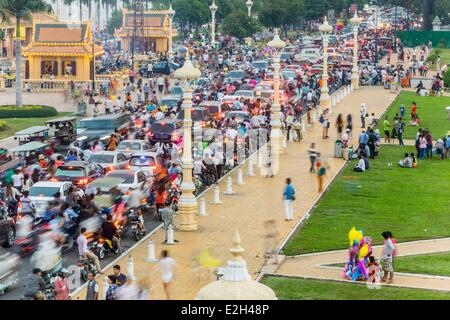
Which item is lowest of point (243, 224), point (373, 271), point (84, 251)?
point (243, 224)

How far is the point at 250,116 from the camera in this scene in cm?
5359

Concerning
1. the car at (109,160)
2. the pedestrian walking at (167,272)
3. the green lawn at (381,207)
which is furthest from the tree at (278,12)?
the pedestrian walking at (167,272)

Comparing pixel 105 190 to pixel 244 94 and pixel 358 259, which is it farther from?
pixel 244 94

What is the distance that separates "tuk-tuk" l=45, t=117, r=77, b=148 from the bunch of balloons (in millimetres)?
23777

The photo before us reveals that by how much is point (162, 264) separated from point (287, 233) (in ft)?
26.2

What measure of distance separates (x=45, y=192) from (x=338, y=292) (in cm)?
1079

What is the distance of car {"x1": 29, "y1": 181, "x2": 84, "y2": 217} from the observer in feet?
100

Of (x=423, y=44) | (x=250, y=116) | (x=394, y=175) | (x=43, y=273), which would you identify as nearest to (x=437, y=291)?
(x=43, y=273)

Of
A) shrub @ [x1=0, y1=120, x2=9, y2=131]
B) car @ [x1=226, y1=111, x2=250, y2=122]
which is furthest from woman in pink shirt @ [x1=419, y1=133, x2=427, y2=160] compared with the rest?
shrub @ [x1=0, y1=120, x2=9, y2=131]

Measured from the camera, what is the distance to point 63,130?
156ft

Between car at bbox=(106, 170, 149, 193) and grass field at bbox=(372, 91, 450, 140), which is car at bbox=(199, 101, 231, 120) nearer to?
grass field at bbox=(372, 91, 450, 140)

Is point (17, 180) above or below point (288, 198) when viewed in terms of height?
below

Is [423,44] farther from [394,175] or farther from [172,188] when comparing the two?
[172,188]

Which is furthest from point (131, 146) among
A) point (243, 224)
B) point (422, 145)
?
point (243, 224)
